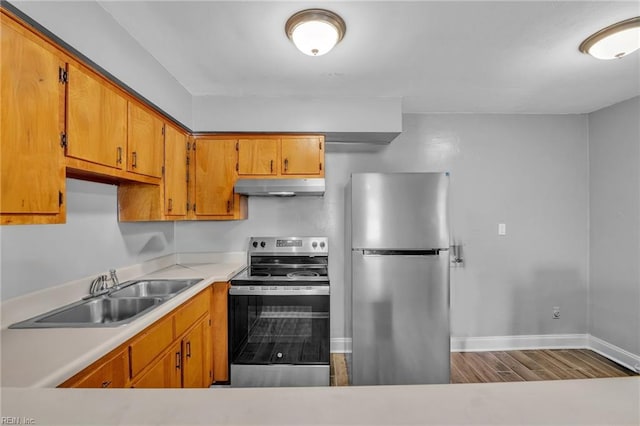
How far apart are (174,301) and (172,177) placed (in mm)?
1061

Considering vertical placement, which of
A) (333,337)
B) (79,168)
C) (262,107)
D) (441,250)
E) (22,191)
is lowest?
(333,337)

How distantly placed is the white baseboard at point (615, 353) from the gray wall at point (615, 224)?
0.05 metres

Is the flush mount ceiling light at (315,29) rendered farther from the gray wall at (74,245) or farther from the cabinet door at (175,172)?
the gray wall at (74,245)

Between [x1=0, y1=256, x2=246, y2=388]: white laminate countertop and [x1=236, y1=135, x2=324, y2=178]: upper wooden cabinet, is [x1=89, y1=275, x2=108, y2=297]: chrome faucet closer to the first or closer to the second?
[x1=0, y1=256, x2=246, y2=388]: white laminate countertop

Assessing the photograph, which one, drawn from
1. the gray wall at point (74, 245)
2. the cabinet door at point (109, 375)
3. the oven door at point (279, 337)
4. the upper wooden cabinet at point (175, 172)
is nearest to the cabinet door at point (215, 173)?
the upper wooden cabinet at point (175, 172)

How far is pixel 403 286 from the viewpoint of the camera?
2.42 metres

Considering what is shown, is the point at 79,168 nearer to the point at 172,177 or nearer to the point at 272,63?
the point at 172,177

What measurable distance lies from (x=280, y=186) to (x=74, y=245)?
4.67 ft

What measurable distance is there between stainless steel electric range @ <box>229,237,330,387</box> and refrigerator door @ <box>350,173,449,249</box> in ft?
2.01

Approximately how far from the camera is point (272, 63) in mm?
2082

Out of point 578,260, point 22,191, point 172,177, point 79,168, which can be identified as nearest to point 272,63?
point 172,177

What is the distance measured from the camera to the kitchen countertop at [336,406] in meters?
0.46

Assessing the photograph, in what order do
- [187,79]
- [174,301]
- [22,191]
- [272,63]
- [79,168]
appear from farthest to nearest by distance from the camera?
[187,79]
[272,63]
[174,301]
[79,168]
[22,191]

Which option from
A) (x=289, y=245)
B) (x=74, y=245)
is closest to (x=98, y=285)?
(x=74, y=245)
